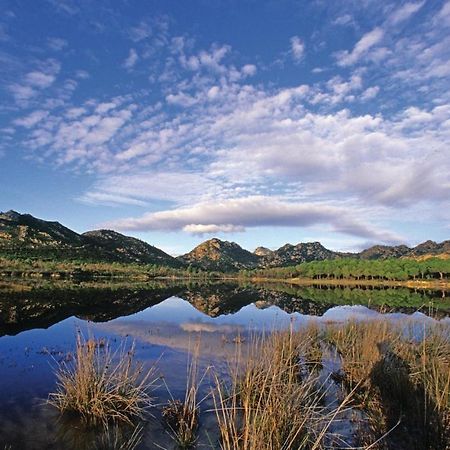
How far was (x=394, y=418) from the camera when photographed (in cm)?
975

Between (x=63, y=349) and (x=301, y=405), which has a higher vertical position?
(x=301, y=405)

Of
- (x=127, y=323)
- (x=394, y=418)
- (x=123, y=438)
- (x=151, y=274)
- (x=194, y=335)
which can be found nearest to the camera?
(x=123, y=438)

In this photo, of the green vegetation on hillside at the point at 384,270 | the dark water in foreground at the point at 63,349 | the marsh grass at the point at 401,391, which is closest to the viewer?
the marsh grass at the point at 401,391

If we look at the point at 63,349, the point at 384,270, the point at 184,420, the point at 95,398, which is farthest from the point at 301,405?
the point at 384,270

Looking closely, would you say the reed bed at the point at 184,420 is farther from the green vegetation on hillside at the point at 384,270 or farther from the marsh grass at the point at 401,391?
the green vegetation on hillside at the point at 384,270

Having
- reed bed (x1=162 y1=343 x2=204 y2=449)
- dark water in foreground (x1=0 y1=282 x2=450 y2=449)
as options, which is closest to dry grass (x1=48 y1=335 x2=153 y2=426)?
dark water in foreground (x1=0 y1=282 x2=450 y2=449)

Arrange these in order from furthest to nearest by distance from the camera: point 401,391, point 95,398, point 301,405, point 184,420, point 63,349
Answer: point 63,349
point 401,391
point 184,420
point 95,398
point 301,405

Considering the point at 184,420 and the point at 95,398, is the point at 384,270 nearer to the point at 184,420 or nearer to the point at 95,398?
the point at 184,420

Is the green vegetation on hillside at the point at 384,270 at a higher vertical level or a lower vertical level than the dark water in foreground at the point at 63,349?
higher

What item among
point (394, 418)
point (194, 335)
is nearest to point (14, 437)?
point (394, 418)

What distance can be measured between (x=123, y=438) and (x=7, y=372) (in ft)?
29.4

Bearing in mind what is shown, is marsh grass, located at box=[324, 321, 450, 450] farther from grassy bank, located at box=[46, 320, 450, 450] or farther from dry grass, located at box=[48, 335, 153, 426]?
dry grass, located at box=[48, 335, 153, 426]

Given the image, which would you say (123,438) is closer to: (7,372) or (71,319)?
(7,372)

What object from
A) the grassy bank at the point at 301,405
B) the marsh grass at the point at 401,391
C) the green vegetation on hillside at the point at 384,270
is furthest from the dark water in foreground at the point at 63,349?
the green vegetation on hillside at the point at 384,270
